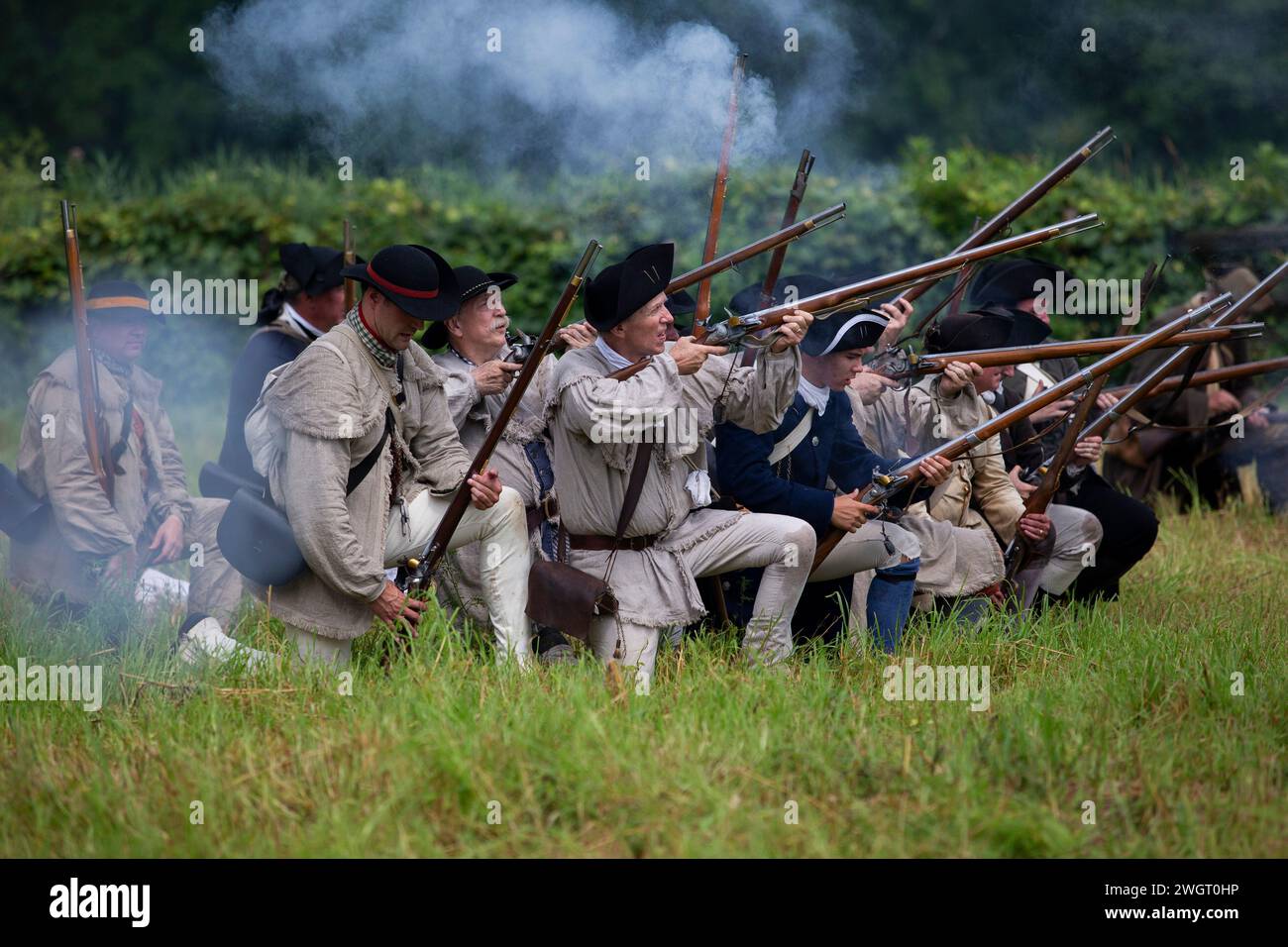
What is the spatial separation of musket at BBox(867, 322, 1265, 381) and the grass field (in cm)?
123

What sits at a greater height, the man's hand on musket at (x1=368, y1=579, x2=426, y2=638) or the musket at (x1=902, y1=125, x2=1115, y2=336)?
the musket at (x1=902, y1=125, x2=1115, y2=336)

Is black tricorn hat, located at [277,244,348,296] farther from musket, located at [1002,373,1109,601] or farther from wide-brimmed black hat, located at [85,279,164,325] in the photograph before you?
musket, located at [1002,373,1109,601]

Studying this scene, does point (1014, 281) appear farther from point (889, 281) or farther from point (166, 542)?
point (166, 542)

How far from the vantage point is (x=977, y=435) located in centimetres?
568

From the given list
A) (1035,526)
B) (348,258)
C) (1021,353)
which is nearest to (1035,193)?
(1021,353)

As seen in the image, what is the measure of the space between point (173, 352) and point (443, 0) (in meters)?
4.80

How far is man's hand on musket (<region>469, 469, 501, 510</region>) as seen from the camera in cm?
522

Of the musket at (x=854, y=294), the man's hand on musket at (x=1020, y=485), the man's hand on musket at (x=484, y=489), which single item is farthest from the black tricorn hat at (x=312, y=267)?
the man's hand on musket at (x=1020, y=485)

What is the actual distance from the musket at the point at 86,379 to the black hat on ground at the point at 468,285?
138 cm

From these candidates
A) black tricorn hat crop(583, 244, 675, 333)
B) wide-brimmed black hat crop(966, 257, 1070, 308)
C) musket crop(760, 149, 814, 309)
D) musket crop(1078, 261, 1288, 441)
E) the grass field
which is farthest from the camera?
wide-brimmed black hat crop(966, 257, 1070, 308)

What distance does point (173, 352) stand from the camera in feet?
37.8

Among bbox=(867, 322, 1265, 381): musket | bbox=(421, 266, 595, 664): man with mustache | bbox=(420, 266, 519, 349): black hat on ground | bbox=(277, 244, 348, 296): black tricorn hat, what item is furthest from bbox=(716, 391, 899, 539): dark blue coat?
bbox=(277, 244, 348, 296): black tricorn hat

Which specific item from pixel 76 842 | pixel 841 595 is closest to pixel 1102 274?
pixel 841 595
